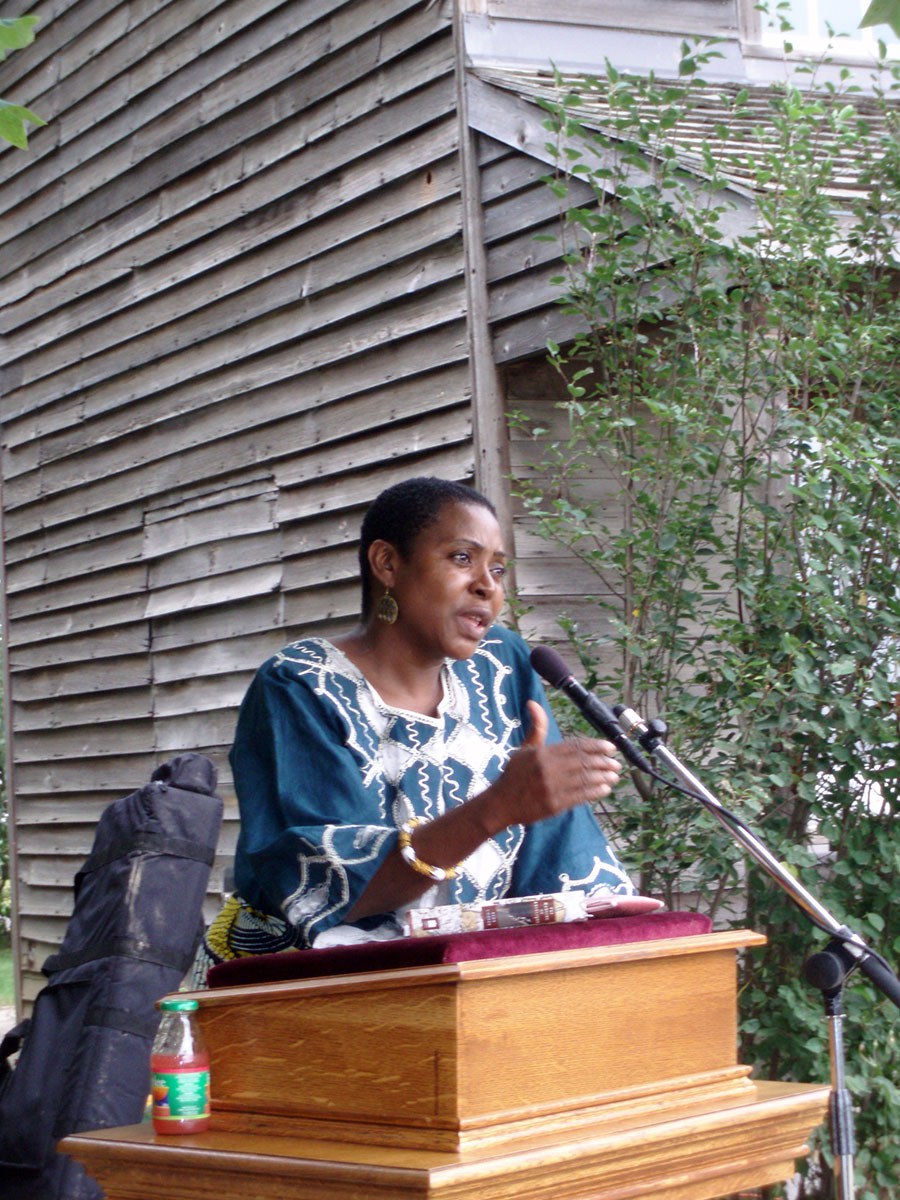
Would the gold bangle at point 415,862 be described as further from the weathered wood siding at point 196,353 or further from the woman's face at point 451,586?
the weathered wood siding at point 196,353

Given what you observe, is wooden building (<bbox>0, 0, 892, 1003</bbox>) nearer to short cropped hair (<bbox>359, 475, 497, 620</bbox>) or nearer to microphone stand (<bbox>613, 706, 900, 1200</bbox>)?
short cropped hair (<bbox>359, 475, 497, 620</bbox>)

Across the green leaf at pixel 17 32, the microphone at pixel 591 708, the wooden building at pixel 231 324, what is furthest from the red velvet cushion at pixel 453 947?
the wooden building at pixel 231 324

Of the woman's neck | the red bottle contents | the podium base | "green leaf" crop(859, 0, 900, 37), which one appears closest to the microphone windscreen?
the woman's neck

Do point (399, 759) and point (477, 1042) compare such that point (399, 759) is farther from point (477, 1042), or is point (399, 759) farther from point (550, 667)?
point (477, 1042)

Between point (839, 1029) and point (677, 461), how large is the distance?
2.04 meters

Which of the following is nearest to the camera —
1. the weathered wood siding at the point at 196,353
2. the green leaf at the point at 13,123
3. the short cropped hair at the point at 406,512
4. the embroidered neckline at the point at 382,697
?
the embroidered neckline at the point at 382,697

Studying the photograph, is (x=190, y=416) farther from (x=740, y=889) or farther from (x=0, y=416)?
(x=740, y=889)

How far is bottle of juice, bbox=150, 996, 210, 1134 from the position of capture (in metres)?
2.24

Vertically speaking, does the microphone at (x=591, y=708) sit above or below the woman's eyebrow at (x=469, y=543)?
below

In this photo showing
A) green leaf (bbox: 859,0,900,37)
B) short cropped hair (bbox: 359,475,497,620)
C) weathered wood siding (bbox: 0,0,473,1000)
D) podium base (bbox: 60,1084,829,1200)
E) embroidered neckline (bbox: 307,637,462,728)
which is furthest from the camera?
weathered wood siding (bbox: 0,0,473,1000)

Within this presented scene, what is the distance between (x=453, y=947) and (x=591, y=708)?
59 centimetres

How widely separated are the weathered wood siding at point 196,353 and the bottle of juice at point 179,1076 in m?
3.32

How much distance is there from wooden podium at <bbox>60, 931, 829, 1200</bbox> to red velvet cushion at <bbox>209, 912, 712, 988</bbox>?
0.09 feet

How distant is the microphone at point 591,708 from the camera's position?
243cm
